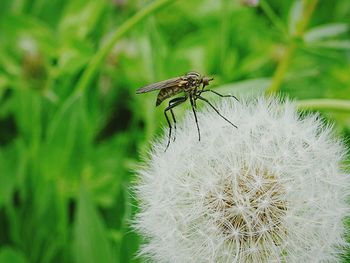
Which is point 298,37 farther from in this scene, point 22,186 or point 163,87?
point 22,186

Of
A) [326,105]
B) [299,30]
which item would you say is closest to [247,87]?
[299,30]

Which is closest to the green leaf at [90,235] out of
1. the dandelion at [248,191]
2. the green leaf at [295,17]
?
the dandelion at [248,191]

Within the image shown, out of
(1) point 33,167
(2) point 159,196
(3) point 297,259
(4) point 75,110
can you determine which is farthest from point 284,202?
(1) point 33,167

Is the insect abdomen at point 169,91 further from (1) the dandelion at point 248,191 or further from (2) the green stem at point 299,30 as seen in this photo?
(2) the green stem at point 299,30

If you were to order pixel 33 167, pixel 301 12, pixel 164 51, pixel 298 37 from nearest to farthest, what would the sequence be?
1. pixel 298 37
2. pixel 301 12
3. pixel 33 167
4. pixel 164 51

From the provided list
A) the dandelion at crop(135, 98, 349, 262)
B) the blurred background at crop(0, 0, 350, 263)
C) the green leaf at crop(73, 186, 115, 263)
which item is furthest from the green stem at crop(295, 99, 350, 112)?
the green leaf at crop(73, 186, 115, 263)
